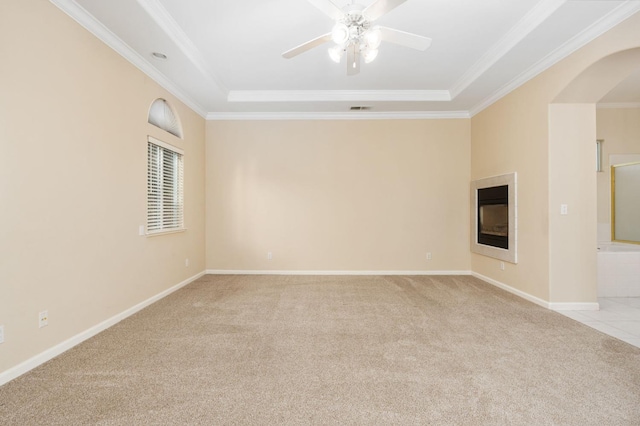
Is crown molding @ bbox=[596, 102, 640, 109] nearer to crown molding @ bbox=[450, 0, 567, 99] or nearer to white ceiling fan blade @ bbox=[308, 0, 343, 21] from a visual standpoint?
crown molding @ bbox=[450, 0, 567, 99]

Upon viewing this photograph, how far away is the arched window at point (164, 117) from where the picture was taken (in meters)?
3.94

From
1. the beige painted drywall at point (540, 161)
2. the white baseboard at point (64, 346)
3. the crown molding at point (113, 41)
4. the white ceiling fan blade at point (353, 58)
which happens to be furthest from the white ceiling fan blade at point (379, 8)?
the white baseboard at point (64, 346)

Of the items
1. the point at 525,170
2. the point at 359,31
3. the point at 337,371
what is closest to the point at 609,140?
the point at 525,170

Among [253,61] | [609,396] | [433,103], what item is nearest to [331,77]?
[253,61]

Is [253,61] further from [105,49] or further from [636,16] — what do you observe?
[636,16]

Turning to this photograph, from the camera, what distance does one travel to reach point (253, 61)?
387 centimetres

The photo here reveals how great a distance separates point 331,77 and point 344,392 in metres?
3.83

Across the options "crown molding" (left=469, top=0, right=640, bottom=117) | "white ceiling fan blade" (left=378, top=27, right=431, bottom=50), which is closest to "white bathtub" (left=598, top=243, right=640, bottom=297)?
"crown molding" (left=469, top=0, right=640, bottom=117)

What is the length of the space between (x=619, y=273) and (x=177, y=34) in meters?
6.08

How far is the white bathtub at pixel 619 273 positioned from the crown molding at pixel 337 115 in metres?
2.98

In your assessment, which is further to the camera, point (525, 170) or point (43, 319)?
point (525, 170)

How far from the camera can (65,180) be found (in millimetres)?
2498

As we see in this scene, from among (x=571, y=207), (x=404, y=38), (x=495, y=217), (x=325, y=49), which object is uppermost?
(x=325, y=49)

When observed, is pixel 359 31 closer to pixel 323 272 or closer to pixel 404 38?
pixel 404 38
